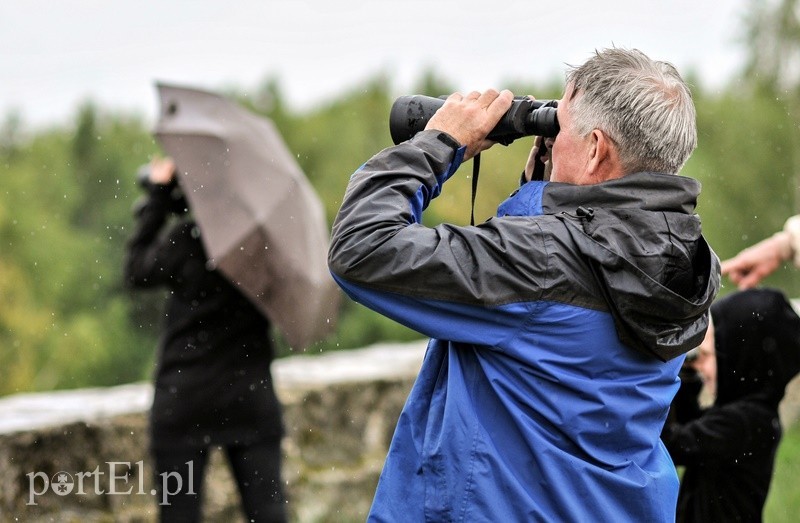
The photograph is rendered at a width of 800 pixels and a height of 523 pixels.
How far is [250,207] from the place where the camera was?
15.1ft

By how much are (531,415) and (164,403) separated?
2.82 meters

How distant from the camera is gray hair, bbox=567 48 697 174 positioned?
2.14 meters

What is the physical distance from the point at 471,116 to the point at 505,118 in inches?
3.2

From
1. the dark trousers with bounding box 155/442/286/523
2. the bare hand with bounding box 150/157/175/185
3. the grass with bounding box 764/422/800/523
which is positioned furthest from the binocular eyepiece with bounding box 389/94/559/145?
the grass with bounding box 764/422/800/523

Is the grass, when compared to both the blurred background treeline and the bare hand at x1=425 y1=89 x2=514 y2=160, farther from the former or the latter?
the blurred background treeline

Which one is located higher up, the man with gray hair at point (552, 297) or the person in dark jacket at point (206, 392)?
the man with gray hair at point (552, 297)

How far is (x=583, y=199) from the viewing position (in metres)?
2.16

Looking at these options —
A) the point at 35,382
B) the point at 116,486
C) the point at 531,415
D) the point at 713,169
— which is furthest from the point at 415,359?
the point at 35,382

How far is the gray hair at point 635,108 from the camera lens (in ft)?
7.02

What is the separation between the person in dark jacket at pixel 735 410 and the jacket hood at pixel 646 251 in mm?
1088

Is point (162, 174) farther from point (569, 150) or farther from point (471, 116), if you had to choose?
point (569, 150)

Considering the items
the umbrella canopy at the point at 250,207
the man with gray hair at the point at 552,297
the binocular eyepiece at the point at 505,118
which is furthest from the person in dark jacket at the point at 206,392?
the man with gray hair at the point at 552,297

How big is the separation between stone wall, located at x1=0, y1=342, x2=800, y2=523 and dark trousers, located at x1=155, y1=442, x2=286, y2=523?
0.57 metres

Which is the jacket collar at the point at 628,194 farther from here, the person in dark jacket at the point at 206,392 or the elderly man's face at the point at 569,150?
the person in dark jacket at the point at 206,392
